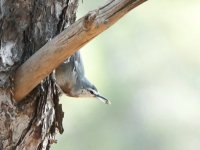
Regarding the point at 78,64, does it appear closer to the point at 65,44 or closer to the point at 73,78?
the point at 73,78

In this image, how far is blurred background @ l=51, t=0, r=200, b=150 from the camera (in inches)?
165

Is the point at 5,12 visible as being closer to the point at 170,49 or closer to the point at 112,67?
the point at 112,67

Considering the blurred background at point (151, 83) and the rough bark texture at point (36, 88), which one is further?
the blurred background at point (151, 83)

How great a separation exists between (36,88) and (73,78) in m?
0.08

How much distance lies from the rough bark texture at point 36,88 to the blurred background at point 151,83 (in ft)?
8.38

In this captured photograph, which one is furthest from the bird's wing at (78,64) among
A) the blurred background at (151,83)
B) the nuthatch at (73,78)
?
the blurred background at (151,83)

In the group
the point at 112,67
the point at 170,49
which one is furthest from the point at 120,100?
the point at 170,49

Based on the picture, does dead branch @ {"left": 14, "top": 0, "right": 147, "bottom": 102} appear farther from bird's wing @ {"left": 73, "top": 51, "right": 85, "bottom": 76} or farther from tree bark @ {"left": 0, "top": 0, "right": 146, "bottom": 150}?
bird's wing @ {"left": 73, "top": 51, "right": 85, "bottom": 76}

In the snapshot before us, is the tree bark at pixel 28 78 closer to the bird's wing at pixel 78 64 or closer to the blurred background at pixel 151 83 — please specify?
the bird's wing at pixel 78 64

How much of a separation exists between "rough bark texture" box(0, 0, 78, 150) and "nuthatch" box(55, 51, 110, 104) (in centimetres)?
3

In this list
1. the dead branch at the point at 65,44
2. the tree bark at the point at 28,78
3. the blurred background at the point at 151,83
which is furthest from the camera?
the blurred background at the point at 151,83

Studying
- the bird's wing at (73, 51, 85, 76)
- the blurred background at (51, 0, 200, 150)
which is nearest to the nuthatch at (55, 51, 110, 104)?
the bird's wing at (73, 51, 85, 76)

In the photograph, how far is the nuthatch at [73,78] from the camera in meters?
1.53

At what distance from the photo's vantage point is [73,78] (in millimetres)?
1529
